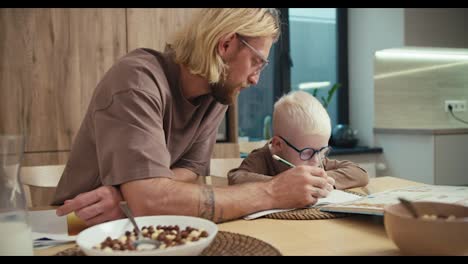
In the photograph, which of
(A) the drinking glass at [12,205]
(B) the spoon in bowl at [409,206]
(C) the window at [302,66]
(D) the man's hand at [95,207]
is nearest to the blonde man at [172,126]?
(D) the man's hand at [95,207]

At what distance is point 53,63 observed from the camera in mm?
2273

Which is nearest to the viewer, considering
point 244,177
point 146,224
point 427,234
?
point 427,234

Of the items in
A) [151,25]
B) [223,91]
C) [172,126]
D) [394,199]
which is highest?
[151,25]

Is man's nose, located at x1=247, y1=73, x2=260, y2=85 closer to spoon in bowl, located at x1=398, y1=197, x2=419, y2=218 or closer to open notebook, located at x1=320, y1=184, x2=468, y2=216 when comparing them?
open notebook, located at x1=320, y1=184, x2=468, y2=216

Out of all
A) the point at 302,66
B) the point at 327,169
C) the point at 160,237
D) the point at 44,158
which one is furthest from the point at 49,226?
the point at 302,66

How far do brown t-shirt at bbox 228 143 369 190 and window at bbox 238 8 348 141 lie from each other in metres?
1.95

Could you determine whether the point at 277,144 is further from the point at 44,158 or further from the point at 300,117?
the point at 44,158

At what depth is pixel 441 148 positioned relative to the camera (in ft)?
9.49

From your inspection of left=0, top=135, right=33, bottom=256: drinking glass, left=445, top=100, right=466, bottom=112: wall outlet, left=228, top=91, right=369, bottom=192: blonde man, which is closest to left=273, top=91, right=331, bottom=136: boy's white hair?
left=228, top=91, right=369, bottom=192: blonde man

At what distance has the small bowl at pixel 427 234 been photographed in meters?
0.57

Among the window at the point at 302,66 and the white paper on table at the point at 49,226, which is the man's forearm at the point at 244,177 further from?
the window at the point at 302,66

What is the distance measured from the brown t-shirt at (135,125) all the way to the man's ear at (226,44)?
0.48 ft

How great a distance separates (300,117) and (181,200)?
566 mm

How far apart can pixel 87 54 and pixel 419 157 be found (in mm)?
2379
